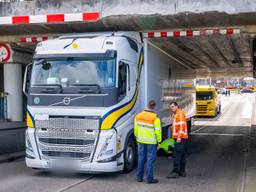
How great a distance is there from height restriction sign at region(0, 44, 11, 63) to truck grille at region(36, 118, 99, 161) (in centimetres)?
531

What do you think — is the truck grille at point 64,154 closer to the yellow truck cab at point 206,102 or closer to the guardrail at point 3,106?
the guardrail at point 3,106

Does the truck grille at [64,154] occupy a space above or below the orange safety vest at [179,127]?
below

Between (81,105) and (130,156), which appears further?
(130,156)

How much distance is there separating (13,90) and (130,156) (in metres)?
5.94

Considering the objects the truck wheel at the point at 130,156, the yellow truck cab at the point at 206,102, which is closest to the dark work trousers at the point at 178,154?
the truck wheel at the point at 130,156

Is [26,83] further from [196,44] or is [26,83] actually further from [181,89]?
→ [181,89]

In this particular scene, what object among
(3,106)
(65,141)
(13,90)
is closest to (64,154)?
(65,141)

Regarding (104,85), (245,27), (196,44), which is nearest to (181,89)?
(196,44)

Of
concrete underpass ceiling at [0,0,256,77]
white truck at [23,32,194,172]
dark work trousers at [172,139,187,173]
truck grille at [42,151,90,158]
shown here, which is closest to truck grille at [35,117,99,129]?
white truck at [23,32,194,172]

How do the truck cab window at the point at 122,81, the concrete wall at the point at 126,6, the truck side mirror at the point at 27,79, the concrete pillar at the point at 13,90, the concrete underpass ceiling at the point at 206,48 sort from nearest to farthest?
the truck cab window at the point at 122,81, the truck side mirror at the point at 27,79, the concrete wall at the point at 126,6, the concrete underpass ceiling at the point at 206,48, the concrete pillar at the point at 13,90

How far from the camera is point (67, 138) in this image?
31.3 feet

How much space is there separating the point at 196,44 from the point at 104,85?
18.5 feet

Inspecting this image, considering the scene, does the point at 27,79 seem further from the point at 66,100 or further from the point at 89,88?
the point at 89,88

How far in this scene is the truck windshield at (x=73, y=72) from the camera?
963 cm
